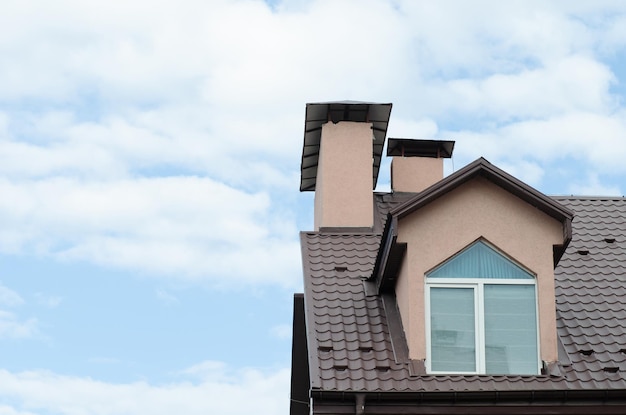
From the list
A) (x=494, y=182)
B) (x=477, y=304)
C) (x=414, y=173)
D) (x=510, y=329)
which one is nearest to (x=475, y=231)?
(x=494, y=182)

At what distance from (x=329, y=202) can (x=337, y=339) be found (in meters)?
4.18

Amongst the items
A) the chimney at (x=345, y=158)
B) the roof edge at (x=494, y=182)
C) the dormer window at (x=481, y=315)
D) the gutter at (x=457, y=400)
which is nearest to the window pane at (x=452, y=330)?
the dormer window at (x=481, y=315)

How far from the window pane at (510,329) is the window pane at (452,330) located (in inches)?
7.7

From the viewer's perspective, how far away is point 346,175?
1708cm

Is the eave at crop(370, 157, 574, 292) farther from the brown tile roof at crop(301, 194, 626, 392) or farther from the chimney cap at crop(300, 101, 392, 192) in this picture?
the chimney cap at crop(300, 101, 392, 192)

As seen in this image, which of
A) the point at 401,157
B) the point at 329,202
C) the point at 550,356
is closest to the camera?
the point at 550,356

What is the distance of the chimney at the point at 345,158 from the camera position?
16.7 m

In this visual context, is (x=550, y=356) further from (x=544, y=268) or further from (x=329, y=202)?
(x=329, y=202)

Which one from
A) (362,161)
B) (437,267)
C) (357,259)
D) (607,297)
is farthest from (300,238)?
(607,297)

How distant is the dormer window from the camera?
12398mm

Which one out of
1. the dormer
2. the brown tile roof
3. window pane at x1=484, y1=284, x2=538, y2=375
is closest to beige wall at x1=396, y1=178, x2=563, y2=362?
the dormer

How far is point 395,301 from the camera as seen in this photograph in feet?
45.6

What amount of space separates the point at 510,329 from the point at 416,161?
6.50 metres

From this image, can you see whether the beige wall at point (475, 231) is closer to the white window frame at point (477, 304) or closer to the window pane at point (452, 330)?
the white window frame at point (477, 304)
